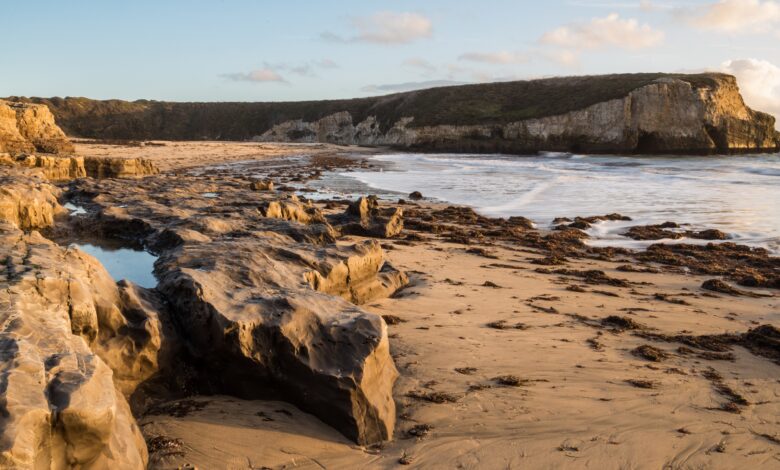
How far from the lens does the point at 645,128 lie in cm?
5562

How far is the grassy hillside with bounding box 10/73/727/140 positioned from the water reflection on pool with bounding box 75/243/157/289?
57.9 m

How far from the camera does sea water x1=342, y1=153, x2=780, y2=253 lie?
50.1 feet

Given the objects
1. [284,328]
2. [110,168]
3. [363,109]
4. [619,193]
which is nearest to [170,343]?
[284,328]

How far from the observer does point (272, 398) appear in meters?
4.36

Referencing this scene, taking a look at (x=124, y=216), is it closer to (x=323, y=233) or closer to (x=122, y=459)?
(x=323, y=233)

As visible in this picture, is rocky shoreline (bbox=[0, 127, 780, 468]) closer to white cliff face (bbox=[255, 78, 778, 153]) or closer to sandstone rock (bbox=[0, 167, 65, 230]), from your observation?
sandstone rock (bbox=[0, 167, 65, 230])

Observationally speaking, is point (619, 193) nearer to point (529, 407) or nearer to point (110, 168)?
point (110, 168)

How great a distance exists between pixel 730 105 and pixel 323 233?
63.7 metres

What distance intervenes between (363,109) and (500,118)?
76.6 ft

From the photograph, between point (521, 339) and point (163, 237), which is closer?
point (521, 339)

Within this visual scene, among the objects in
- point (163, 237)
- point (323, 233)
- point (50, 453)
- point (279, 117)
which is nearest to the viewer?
point (50, 453)

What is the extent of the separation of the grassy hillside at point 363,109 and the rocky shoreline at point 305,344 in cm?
5601

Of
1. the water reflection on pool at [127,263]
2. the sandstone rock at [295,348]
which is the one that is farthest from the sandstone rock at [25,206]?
the sandstone rock at [295,348]

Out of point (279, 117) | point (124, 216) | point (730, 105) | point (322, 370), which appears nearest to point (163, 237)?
point (124, 216)
